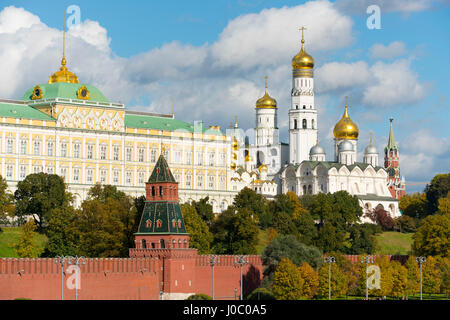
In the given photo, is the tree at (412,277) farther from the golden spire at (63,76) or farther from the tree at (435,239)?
the golden spire at (63,76)

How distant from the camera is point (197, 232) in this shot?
115 metres

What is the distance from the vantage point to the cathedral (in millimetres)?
167125

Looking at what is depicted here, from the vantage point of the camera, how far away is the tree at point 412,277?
111m

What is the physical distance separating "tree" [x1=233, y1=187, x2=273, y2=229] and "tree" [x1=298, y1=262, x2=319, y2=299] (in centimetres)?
3105

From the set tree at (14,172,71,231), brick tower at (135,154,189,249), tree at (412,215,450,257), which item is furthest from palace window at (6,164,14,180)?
tree at (412,215,450,257)

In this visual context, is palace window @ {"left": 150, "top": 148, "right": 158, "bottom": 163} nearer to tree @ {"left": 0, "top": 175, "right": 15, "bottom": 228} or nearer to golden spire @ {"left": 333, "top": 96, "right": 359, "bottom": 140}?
tree @ {"left": 0, "top": 175, "right": 15, "bottom": 228}

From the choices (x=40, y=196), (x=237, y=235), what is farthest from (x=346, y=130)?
(x=40, y=196)

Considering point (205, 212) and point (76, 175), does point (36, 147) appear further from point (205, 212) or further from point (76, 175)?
point (205, 212)

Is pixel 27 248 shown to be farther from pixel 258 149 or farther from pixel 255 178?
pixel 258 149

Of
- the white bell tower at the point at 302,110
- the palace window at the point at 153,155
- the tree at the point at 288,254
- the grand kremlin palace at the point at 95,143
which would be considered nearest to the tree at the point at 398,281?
the tree at the point at 288,254

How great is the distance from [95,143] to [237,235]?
28.0 meters

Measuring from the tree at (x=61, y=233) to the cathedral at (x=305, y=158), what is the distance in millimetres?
45636

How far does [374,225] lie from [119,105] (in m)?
32.7

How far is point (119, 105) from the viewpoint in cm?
14450
